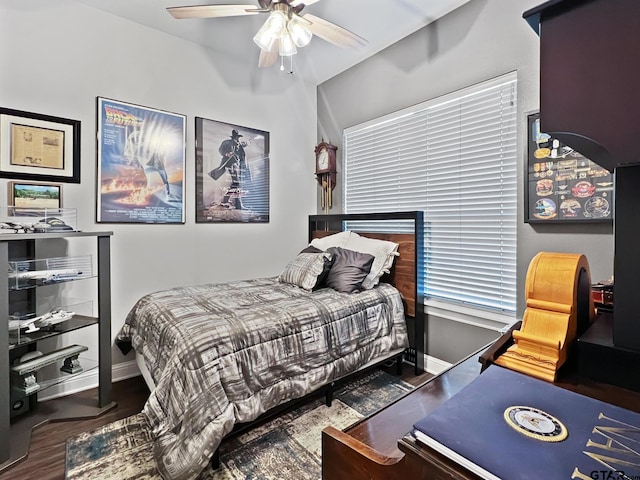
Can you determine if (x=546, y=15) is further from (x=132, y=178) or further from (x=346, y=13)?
(x=132, y=178)

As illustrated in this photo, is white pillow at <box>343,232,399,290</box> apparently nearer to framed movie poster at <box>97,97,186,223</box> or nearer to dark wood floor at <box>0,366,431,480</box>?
dark wood floor at <box>0,366,431,480</box>

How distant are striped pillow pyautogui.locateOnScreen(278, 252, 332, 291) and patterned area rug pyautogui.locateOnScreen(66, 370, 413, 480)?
0.89m

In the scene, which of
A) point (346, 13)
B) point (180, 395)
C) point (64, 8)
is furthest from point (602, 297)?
point (64, 8)

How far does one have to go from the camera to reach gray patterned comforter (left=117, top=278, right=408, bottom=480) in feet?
5.03

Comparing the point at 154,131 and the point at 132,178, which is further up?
the point at 154,131

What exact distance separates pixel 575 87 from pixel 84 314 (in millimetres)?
3067

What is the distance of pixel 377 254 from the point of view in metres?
2.86

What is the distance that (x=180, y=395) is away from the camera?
1559 millimetres

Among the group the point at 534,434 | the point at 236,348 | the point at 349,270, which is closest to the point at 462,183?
the point at 349,270

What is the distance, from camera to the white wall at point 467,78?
80.3 inches

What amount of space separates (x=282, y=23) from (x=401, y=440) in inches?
87.6

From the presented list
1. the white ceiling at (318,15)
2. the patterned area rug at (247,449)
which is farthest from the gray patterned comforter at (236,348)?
the white ceiling at (318,15)

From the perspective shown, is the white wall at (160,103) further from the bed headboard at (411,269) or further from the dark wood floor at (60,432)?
the bed headboard at (411,269)

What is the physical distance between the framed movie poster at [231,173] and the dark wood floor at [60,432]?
1.49 meters
